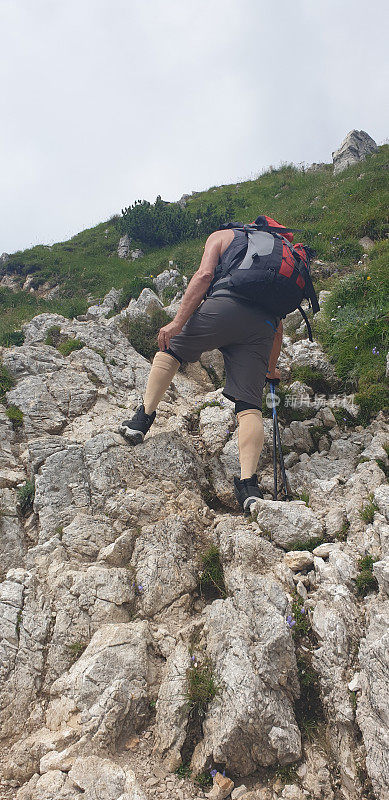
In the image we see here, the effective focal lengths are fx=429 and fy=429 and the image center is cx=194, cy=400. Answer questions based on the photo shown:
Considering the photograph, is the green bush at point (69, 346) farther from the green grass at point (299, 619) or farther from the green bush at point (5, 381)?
the green grass at point (299, 619)

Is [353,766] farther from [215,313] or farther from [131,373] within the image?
[131,373]

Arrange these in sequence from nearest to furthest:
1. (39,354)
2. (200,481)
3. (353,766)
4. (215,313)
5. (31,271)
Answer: (353,766) → (215,313) → (200,481) → (39,354) → (31,271)

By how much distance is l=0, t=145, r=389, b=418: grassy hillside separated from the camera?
6.79 metres

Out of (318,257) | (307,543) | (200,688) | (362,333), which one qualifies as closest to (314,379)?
(362,333)

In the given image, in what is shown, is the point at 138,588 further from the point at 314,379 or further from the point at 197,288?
the point at 314,379

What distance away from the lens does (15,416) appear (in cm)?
595

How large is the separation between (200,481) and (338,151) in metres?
22.2

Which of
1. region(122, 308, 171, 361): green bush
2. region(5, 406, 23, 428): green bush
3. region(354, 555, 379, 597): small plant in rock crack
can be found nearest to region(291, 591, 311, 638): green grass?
region(354, 555, 379, 597): small plant in rock crack

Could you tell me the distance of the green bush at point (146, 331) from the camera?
348 inches

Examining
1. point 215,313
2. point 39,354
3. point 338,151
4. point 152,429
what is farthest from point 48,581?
point 338,151

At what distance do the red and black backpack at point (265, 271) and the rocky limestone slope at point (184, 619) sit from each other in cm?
182

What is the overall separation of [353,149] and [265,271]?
66.7 ft

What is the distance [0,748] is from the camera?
2.99m

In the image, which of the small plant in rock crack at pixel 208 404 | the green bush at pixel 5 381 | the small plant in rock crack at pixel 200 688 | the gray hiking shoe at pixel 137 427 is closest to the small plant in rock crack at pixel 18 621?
the small plant in rock crack at pixel 200 688
